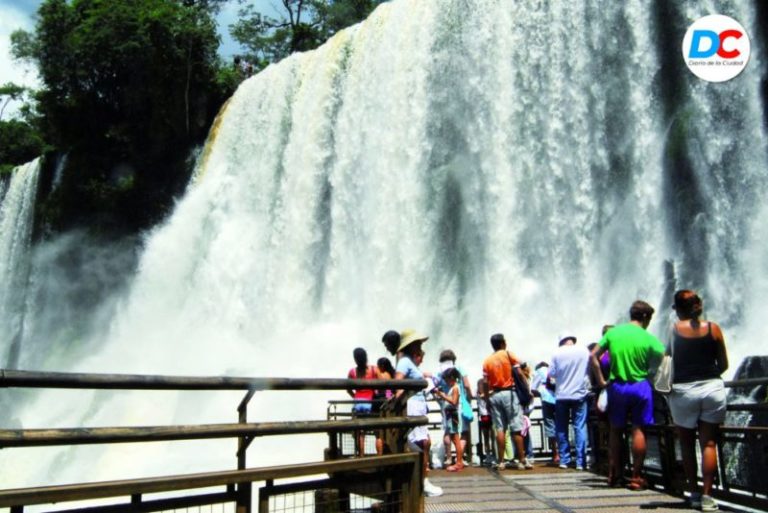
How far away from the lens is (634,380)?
6.74m

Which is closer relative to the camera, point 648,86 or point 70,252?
point 648,86

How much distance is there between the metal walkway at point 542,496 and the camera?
606cm

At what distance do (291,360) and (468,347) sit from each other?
4464 mm

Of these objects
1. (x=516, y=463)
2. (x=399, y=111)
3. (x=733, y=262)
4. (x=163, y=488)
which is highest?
(x=399, y=111)

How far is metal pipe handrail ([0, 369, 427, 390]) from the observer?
3328mm

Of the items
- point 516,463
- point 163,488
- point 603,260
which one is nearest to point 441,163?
point 603,260

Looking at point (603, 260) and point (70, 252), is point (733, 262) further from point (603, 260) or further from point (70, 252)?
point (70, 252)

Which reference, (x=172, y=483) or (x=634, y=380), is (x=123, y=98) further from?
(x=172, y=483)

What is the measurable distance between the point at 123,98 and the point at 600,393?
3229 cm

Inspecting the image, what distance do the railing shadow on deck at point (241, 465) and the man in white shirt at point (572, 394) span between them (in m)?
3.55

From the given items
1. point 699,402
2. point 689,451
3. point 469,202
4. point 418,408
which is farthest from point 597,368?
point 469,202

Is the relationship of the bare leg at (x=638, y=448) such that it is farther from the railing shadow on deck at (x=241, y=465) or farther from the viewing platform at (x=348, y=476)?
the railing shadow on deck at (x=241, y=465)

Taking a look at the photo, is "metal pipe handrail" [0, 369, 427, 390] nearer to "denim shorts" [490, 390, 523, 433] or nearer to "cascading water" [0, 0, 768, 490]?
"denim shorts" [490, 390, 523, 433]

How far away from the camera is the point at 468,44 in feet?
72.0
